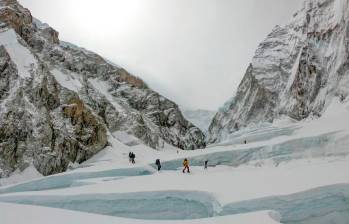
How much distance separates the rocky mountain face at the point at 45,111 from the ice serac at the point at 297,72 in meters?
26.5

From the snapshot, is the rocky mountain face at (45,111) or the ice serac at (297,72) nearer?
the rocky mountain face at (45,111)

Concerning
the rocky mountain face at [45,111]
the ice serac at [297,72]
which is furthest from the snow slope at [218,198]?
the ice serac at [297,72]

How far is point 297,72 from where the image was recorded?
8044 cm

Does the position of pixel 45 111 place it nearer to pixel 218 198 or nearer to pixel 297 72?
pixel 218 198

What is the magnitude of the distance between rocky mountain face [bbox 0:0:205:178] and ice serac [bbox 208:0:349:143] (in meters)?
26.5

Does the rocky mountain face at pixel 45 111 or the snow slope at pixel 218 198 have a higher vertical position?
the rocky mountain face at pixel 45 111

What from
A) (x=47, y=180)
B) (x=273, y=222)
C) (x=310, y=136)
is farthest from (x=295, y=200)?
(x=47, y=180)

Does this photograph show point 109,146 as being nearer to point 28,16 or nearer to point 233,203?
point 28,16

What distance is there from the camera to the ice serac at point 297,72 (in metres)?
65.4

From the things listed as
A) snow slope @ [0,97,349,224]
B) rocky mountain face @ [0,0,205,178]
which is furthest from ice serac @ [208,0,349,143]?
snow slope @ [0,97,349,224]

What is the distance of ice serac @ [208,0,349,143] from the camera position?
65.4 meters

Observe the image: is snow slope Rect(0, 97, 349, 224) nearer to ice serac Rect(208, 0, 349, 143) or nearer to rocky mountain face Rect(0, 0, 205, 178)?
rocky mountain face Rect(0, 0, 205, 178)

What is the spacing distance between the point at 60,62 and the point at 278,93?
48.6m

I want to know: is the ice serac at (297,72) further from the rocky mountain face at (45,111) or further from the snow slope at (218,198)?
the snow slope at (218,198)
